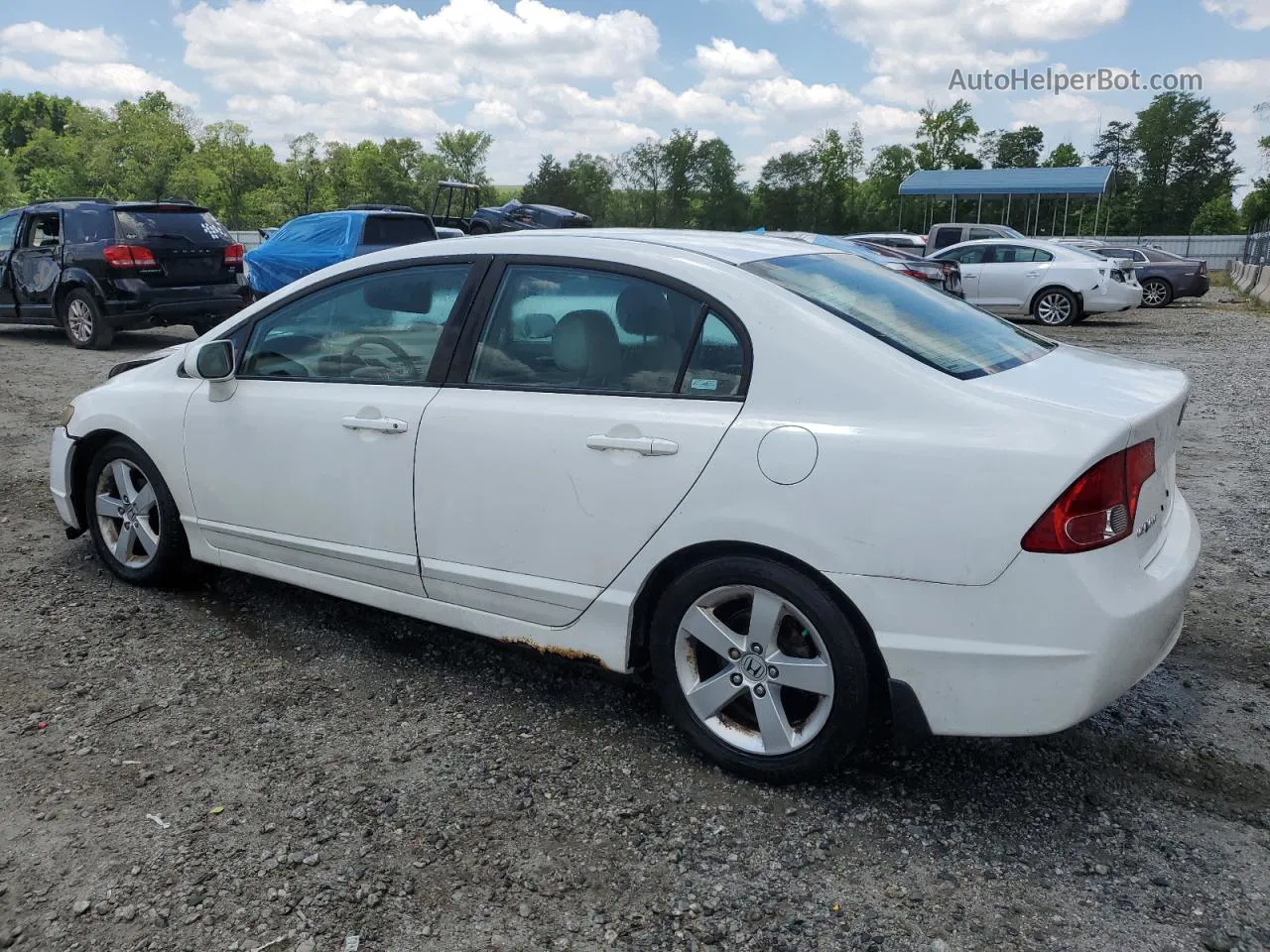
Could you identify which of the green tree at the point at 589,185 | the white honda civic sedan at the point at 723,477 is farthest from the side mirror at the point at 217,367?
the green tree at the point at 589,185

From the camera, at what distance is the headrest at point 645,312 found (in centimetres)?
311

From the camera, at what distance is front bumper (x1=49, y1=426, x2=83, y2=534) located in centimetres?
463

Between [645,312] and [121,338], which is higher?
[645,312]

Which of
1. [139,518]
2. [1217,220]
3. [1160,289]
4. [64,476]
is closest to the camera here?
[139,518]

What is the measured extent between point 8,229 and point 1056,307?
1601 cm

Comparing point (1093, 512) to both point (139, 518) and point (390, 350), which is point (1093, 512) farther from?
point (139, 518)

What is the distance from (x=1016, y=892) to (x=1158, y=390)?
4.88 ft

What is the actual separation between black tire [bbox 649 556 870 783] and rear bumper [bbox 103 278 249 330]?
1090 cm

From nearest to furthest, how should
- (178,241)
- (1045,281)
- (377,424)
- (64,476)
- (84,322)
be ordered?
1. (377,424)
2. (64,476)
3. (178,241)
4. (84,322)
5. (1045,281)

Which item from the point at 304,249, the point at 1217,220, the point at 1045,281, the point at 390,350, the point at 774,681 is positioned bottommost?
the point at 774,681

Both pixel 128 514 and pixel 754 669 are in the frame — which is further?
pixel 128 514

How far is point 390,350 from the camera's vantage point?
3676 mm

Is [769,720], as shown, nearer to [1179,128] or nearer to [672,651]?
[672,651]

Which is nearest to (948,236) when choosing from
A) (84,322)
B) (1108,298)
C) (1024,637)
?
(1108,298)
